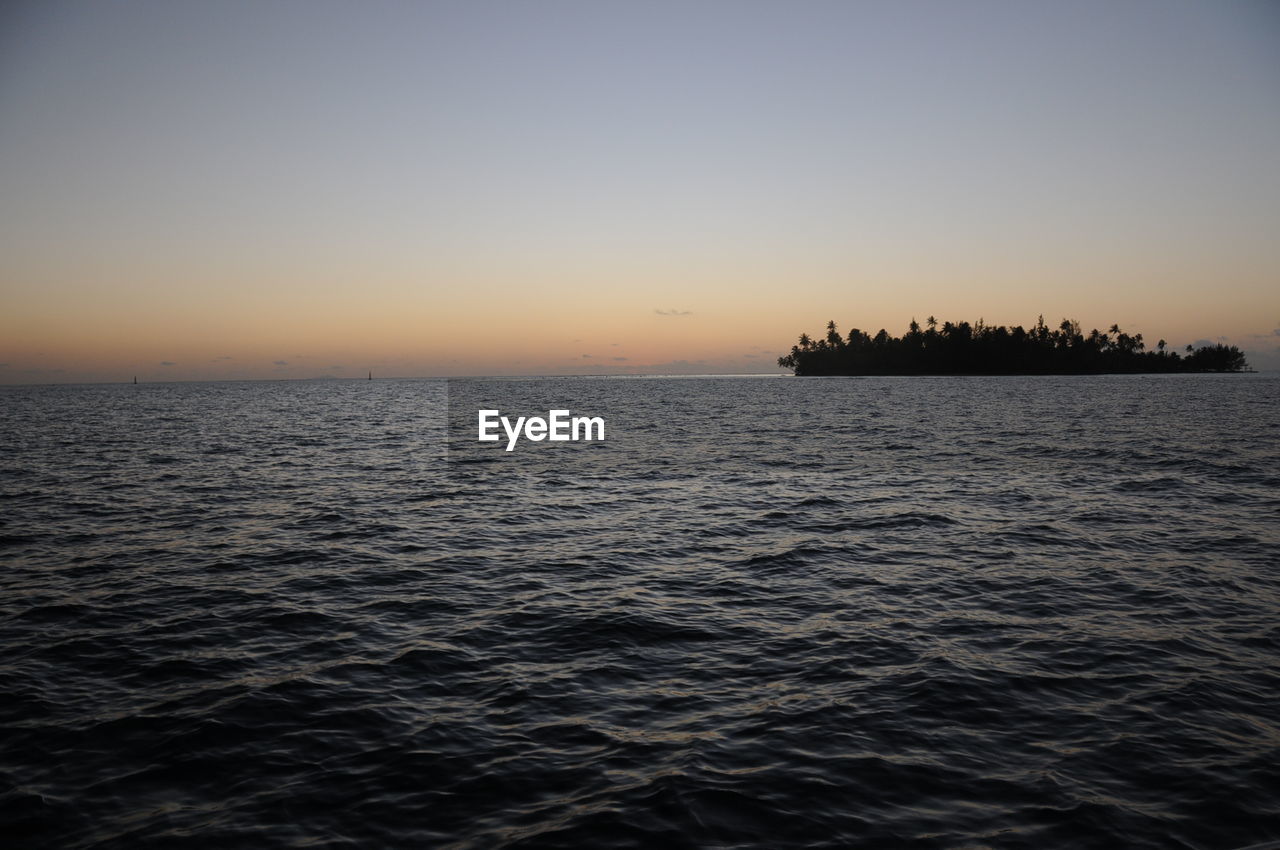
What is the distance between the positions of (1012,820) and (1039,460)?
40.1m

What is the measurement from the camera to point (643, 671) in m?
13.3

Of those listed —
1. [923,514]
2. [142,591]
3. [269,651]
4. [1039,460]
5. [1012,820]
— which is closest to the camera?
[1012,820]

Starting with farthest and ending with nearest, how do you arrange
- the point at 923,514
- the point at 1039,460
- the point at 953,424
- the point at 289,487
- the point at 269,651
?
the point at 953,424
the point at 1039,460
the point at 289,487
the point at 923,514
the point at 269,651

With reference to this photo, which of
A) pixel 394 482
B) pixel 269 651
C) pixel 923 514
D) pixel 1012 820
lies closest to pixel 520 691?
pixel 269 651

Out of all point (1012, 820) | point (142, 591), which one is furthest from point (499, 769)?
point (142, 591)

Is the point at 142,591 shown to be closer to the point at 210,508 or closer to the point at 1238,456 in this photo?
the point at 210,508

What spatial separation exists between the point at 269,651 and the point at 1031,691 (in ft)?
48.1

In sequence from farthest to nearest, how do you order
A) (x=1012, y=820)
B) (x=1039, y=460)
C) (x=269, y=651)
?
(x=1039, y=460) < (x=269, y=651) < (x=1012, y=820)

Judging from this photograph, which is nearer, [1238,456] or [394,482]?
[394,482]

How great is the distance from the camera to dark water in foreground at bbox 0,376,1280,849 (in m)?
9.01

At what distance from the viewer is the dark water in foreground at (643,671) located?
29.6 ft

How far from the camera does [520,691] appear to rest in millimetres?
12453

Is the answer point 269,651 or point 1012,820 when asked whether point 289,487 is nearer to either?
point 269,651

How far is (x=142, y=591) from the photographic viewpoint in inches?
708
